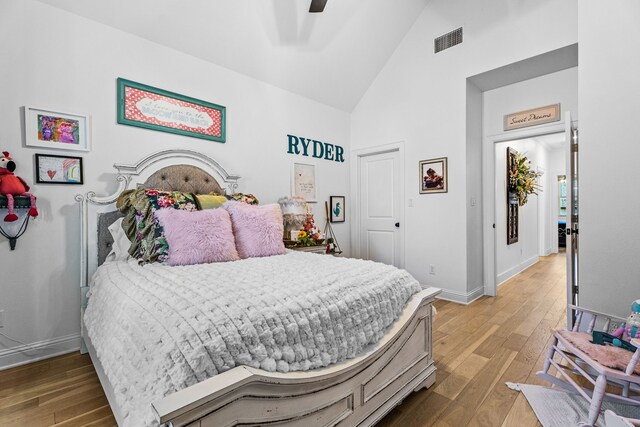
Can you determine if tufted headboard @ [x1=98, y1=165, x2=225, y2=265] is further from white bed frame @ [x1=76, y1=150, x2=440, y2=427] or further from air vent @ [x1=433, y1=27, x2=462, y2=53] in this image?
air vent @ [x1=433, y1=27, x2=462, y2=53]

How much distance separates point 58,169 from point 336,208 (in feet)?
9.72

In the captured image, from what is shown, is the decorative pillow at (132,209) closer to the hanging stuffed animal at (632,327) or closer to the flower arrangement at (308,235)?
the flower arrangement at (308,235)

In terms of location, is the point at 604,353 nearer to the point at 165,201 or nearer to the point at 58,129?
the point at 165,201

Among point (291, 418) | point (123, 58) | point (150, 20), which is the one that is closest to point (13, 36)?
point (123, 58)

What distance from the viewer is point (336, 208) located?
165 inches

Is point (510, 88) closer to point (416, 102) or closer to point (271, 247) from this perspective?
point (416, 102)

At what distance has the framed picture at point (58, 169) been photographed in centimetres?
205

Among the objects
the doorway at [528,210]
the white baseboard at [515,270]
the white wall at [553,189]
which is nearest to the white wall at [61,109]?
the doorway at [528,210]

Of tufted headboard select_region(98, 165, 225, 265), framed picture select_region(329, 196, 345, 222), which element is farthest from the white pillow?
framed picture select_region(329, 196, 345, 222)

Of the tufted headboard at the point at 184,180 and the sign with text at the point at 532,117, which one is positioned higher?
the sign with text at the point at 532,117

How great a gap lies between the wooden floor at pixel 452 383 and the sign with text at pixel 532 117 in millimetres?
1946

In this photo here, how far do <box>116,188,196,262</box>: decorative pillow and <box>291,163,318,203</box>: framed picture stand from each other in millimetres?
1525

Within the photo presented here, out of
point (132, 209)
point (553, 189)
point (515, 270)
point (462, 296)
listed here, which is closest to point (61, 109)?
point (132, 209)

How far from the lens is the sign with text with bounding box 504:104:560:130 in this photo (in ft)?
9.94
